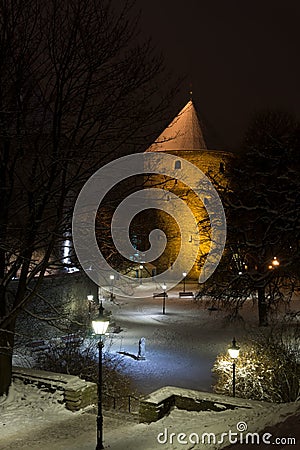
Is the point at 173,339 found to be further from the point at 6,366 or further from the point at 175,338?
the point at 6,366

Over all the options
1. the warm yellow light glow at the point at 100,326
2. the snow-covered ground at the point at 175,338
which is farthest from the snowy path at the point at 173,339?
the warm yellow light glow at the point at 100,326

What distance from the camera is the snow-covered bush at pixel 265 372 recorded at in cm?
1058

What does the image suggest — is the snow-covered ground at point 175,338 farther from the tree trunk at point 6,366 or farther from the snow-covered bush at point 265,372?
the tree trunk at point 6,366

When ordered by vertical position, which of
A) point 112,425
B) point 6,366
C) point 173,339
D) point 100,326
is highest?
point 100,326

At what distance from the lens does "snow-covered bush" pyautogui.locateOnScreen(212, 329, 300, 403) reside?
1058cm

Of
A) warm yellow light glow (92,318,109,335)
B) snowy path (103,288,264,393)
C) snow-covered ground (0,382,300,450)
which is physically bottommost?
snowy path (103,288,264,393)

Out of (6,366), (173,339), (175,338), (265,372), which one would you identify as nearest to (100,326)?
(6,366)

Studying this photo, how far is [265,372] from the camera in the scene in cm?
1126

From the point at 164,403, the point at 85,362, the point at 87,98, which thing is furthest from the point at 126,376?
the point at 87,98

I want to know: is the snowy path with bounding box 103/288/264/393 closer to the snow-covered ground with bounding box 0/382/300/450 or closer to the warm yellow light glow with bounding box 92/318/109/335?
the snow-covered ground with bounding box 0/382/300/450

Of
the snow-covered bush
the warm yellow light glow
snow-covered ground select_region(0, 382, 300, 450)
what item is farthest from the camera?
the snow-covered bush

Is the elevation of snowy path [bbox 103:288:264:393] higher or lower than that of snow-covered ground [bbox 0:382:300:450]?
lower

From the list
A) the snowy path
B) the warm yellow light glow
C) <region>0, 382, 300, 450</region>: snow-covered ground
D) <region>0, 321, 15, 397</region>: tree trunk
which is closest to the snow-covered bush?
the snowy path

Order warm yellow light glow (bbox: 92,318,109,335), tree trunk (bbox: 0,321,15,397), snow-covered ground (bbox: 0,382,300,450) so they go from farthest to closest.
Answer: tree trunk (bbox: 0,321,15,397) → warm yellow light glow (bbox: 92,318,109,335) → snow-covered ground (bbox: 0,382,300,450)
